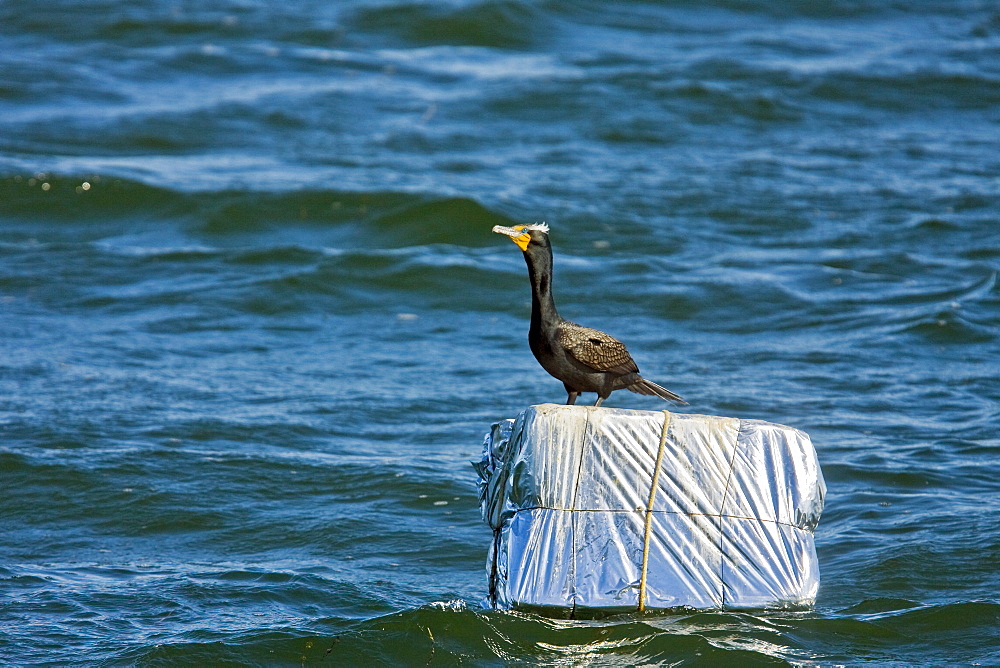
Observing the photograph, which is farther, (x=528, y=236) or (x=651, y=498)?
(x=528, y=236)

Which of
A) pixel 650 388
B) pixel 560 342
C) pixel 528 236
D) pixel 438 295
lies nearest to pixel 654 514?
pixel 650 388

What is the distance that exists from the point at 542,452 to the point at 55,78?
16.8 meters

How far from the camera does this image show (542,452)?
5508 mm

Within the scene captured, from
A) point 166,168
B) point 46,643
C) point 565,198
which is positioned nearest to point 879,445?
Result: point 46,643

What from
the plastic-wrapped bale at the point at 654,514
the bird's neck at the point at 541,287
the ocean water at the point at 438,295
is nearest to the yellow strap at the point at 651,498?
the plastic-wrapped bale at the point at 654,514

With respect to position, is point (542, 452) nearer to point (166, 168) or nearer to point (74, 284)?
point (74, 284)

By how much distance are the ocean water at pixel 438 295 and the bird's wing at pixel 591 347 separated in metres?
1.21

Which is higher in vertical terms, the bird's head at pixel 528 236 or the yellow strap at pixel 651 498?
the bird's head at pixel 528 236

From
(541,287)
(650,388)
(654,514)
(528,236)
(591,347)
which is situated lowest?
(654,514)

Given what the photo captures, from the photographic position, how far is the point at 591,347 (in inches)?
228

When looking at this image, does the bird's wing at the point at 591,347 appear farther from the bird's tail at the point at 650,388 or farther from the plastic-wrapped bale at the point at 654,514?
the plastic-wrapped bale at the point at 654,514

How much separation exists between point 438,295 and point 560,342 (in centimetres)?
795

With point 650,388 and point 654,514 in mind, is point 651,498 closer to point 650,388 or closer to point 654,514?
point 654,514

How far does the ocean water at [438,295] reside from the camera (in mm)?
6941
